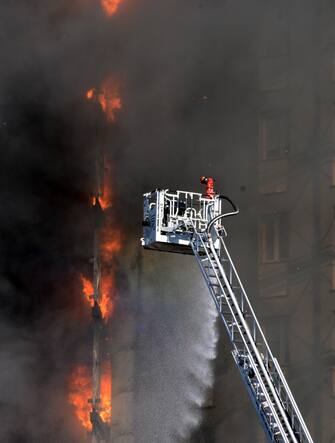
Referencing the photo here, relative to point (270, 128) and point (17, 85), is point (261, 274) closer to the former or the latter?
point (270, 128)

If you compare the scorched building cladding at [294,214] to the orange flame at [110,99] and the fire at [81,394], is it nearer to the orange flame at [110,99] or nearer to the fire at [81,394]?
the fire at [81,394]

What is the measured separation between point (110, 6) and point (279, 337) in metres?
7.79

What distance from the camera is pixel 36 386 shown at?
22.3 meters

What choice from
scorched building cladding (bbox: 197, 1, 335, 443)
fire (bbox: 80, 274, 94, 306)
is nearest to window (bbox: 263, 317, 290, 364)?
scorched building cladding (bbox: 197, 1, 335, 443)

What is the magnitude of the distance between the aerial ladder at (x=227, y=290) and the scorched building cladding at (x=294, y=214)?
4309 millimetres

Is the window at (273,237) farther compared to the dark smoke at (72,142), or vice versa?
the dark smoke at (72,142)

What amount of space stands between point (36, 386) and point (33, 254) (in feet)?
8.59

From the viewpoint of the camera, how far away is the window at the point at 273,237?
2098 cm

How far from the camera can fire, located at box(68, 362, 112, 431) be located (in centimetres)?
2256

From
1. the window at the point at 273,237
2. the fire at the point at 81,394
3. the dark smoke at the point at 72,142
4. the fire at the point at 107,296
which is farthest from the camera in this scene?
the fire at the point at 107,296

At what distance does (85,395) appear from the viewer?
2264 cm

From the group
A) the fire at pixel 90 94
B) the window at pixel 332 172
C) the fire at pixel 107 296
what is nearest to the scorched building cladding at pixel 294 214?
the window at pixel 332 172

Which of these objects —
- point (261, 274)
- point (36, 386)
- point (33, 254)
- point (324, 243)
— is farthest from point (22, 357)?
point (324, 243)

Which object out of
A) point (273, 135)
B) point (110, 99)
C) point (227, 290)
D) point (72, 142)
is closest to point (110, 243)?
point (72, 142)
